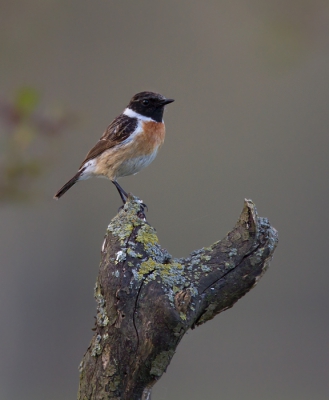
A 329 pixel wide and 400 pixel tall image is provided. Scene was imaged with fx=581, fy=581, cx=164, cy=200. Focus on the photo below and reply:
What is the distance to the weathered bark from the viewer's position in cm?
201

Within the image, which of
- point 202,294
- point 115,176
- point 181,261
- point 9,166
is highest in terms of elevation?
point 115,176

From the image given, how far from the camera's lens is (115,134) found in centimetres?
480

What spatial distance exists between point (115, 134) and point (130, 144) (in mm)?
197

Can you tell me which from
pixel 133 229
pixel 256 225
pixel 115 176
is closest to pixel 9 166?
pixel 133 229

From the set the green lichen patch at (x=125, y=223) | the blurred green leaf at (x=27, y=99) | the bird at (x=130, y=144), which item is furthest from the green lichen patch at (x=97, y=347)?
the bird at (x=130, y=144)

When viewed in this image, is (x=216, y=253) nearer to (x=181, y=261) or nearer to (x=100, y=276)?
(x=181, y=261)

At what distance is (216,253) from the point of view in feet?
7.47

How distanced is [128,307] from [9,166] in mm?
1141

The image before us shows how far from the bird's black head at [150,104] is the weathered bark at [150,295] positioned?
8.89 ft

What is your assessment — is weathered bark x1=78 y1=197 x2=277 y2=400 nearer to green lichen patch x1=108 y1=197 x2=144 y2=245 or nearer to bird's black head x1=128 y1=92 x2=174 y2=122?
green lichen patch x1=108 y1=197 x2=144 y2=245

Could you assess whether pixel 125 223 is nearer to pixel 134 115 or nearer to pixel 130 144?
pixel 130 144

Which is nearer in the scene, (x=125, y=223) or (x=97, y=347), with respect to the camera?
(x=97, y=347)

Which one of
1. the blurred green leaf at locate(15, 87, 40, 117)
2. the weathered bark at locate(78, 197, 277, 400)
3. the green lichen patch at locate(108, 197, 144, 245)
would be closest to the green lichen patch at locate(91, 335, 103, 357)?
the weathered bark at locate(78, 197, 277, 400)

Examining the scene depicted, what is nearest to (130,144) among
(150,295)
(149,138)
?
(149,138)
